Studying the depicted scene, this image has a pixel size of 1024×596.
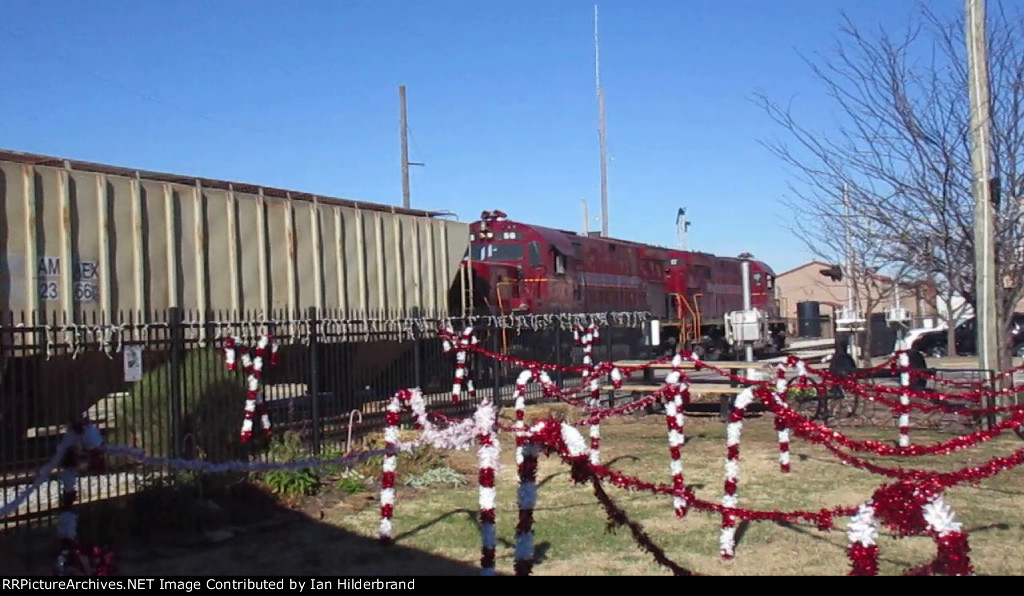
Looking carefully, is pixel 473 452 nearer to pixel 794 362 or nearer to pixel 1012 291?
pixel 794 362

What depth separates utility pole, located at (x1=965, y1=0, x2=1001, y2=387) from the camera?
1258cm

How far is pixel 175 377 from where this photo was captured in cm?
941

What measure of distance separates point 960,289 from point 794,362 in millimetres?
4406

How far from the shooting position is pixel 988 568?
20.8 ft

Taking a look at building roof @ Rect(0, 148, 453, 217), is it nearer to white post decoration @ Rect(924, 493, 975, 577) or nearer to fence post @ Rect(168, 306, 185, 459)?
fence post @ Rect(168, 306, 185, 459)

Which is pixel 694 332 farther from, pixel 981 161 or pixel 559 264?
pixel 981 161

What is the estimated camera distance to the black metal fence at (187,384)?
349 inches

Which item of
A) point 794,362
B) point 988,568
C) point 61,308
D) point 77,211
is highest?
point 77,211

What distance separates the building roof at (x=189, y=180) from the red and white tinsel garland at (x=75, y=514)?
6.25m

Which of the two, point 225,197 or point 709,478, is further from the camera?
point 225,197

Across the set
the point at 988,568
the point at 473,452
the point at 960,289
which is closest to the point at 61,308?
the point at 473,452

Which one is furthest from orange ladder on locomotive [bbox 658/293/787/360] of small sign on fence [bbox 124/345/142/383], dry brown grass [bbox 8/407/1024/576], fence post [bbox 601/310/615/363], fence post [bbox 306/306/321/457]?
small sign on fence [bbox 124/345/142/383]

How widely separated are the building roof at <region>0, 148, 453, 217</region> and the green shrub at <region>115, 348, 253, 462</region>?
10.2ft

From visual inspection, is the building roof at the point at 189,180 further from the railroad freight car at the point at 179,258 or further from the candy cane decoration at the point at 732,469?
the candy cane decoration at the point at 732,469
